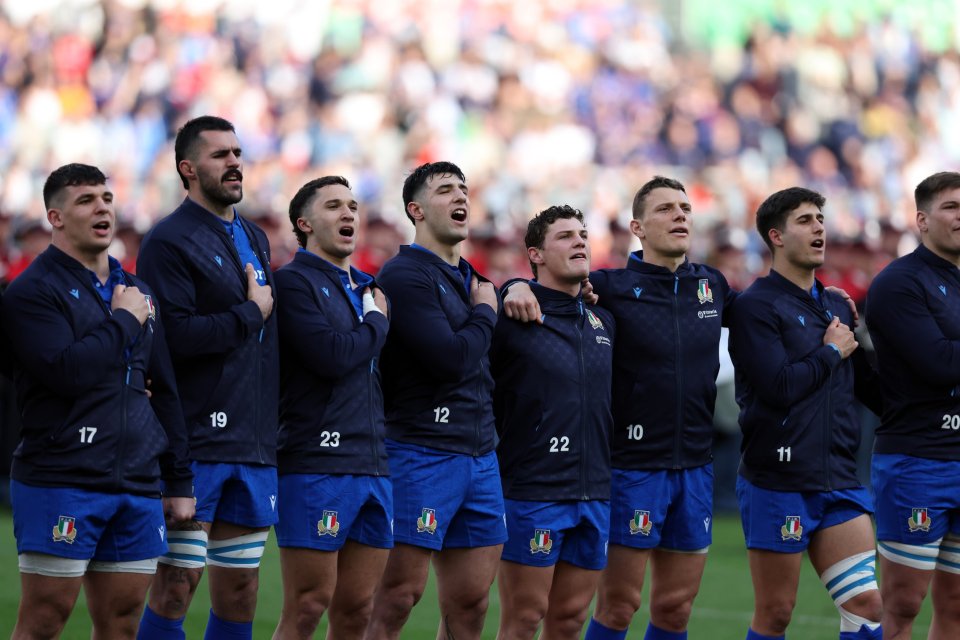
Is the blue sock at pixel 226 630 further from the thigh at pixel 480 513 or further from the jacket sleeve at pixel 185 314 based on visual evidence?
the jacket sleeve at pixel 185 314

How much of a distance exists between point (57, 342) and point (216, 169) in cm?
125

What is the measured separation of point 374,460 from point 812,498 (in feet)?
6.59

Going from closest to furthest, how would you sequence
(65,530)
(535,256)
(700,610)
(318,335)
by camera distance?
A: (65,530)
(318,335)
(535,256)
(700,610)

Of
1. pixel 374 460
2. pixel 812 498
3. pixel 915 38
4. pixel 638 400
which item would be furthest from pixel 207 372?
pixel 915 38

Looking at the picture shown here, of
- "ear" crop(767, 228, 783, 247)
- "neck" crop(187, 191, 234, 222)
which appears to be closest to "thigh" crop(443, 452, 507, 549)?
"neck" crop(187, 191, 234, 222)

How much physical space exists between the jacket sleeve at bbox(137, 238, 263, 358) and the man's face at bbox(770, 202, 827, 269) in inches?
101

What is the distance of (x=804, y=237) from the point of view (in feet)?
25.2

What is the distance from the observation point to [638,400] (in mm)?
7590

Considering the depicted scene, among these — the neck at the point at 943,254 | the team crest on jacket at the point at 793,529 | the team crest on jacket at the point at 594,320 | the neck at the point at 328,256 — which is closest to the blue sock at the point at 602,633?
the team crest on jacket at the point at 793,529

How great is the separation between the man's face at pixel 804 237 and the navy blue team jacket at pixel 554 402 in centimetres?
98

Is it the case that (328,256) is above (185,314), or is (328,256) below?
above

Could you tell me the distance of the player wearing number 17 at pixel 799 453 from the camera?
7.34 m

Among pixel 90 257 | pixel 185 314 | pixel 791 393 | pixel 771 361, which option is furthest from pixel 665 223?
pixel 90 257

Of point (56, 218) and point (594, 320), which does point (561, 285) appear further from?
point (56, 218)
